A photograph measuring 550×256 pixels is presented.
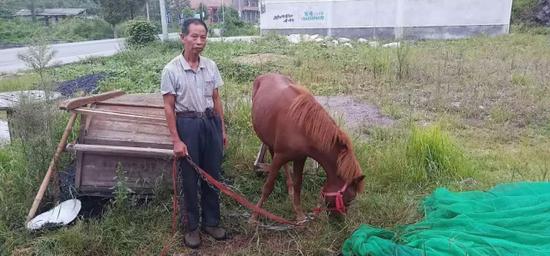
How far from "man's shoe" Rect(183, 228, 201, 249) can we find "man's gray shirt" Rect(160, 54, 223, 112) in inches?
38.7

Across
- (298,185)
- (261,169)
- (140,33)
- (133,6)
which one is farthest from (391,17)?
(298,185)

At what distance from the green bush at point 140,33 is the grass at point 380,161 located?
A: 9.76 metres

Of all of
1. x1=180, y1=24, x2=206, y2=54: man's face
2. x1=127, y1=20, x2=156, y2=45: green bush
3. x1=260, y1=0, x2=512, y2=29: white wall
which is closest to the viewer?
x1=180, y1=24, x2=206, y2=54: man's face

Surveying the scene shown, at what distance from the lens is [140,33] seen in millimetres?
19438

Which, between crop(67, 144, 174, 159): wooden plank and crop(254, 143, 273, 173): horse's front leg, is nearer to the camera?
crop(67, 144, 174, 159): wooden plank

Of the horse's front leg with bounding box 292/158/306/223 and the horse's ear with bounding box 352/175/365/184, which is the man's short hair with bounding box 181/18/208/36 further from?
the horse's ear with bounding box 352/175/365/184

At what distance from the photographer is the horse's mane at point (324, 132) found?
3.05 metres

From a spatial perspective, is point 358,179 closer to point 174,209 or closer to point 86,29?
point 174,209

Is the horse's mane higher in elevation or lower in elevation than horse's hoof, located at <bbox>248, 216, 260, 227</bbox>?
higher

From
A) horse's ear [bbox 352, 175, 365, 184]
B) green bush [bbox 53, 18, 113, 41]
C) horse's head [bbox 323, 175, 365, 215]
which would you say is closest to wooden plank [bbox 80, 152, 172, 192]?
horse's head [bbox 323, 175, 365, 215]

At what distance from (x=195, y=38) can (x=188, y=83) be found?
0.32 metres

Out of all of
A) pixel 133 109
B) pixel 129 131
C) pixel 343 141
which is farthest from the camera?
pixel 133 109

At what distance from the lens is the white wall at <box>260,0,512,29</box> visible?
20906mm

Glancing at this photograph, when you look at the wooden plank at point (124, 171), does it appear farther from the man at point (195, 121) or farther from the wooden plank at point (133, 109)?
the wooden plank at point (133, 109)
